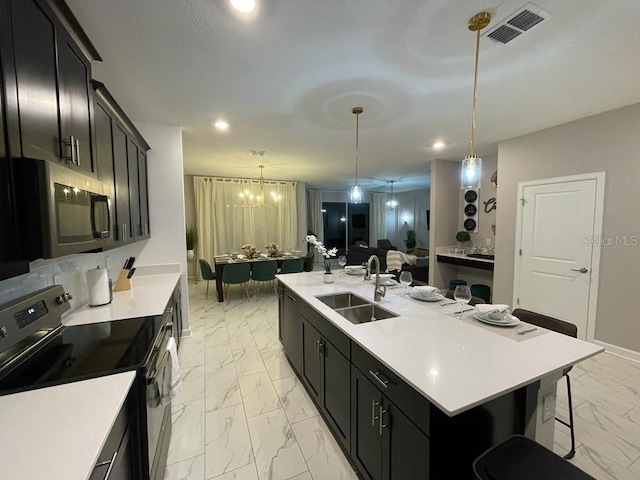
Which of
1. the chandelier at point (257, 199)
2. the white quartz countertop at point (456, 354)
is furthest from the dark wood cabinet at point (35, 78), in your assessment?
the chandelier at point (257, 199)

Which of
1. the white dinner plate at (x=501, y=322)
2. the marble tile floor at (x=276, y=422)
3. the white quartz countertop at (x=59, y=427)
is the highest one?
the white dinner plate at (x=501, y=322)

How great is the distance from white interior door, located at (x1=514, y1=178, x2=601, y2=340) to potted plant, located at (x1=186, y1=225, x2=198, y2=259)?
21.3 ft

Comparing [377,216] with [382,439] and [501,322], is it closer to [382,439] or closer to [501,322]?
[501,322]

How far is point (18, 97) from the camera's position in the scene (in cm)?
98

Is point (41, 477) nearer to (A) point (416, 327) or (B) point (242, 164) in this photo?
(A) point (416, 327)

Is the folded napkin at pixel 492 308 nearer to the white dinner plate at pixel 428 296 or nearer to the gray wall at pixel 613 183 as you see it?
the white dinner plate at pixel 428 296

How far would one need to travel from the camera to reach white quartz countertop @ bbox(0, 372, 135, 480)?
712mm

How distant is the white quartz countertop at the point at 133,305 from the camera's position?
1.83 meters

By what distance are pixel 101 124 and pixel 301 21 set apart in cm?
147

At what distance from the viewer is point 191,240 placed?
6609mm

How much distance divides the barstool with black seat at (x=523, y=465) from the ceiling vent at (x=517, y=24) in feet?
7.24

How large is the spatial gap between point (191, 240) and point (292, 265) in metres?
2.83

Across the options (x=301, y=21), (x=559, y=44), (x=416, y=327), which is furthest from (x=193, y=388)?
(x=559, y=44)

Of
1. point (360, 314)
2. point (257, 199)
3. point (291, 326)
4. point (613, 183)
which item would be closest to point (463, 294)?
point (360, 314)
